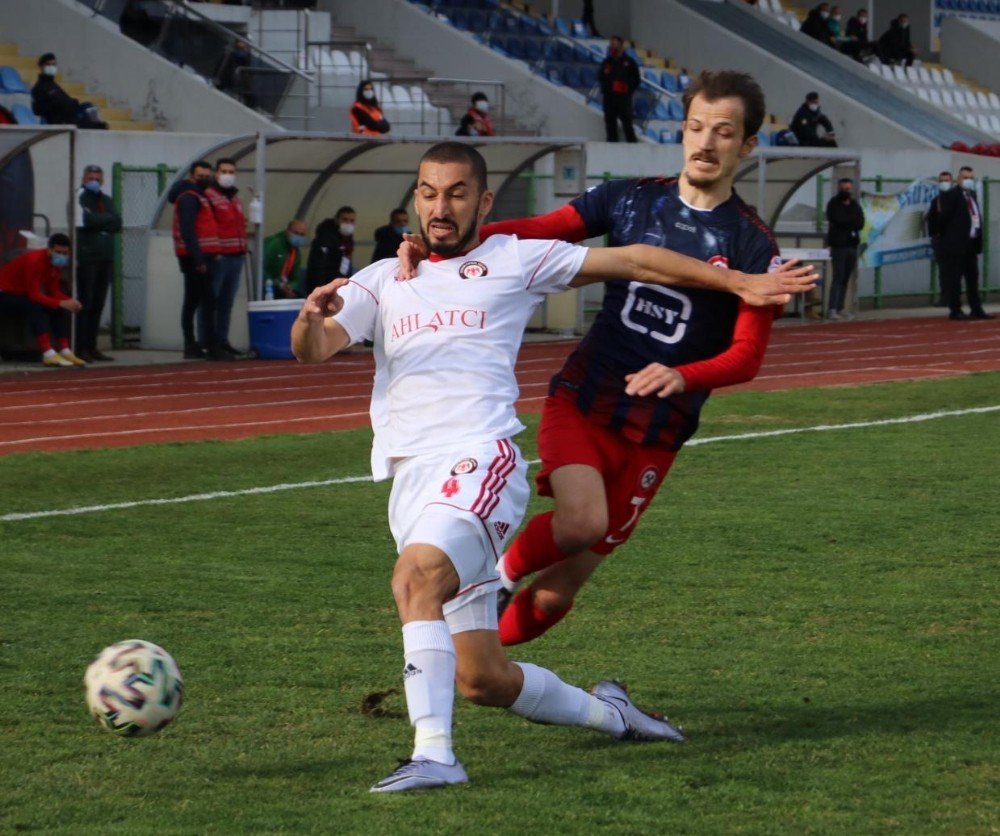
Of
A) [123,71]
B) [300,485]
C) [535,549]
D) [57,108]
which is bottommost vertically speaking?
[300,485]

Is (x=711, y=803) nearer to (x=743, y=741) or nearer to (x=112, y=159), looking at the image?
(x=743, y=741)

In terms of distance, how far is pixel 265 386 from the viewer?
16.2 metres

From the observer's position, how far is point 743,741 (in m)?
5.12

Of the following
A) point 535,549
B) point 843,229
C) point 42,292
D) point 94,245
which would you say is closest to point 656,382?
point 535,549

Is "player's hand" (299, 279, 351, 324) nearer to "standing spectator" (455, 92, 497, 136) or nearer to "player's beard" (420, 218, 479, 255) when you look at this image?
"player's beard" (420, 218, 479, 255)

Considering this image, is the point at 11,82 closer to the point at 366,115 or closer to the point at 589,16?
the point at 366,115

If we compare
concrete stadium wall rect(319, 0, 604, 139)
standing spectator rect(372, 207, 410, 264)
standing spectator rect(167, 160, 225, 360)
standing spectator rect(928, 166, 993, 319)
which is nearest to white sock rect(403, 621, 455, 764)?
standing spectator rect(167, 160, 225, 360)

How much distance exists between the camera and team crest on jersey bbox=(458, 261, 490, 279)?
16.1ft

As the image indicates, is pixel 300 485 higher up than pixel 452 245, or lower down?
lower down

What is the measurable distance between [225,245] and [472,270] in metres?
13.5

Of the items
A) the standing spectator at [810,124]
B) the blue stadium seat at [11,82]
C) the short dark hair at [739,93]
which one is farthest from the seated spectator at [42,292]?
the standing spectator at [810,124]

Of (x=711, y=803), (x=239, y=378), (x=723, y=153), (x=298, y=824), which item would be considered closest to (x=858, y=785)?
(x=711, y=803)

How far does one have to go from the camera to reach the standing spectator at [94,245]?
1781 cm

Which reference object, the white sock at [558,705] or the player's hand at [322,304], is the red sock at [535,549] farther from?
the player's hand at [322,304]
